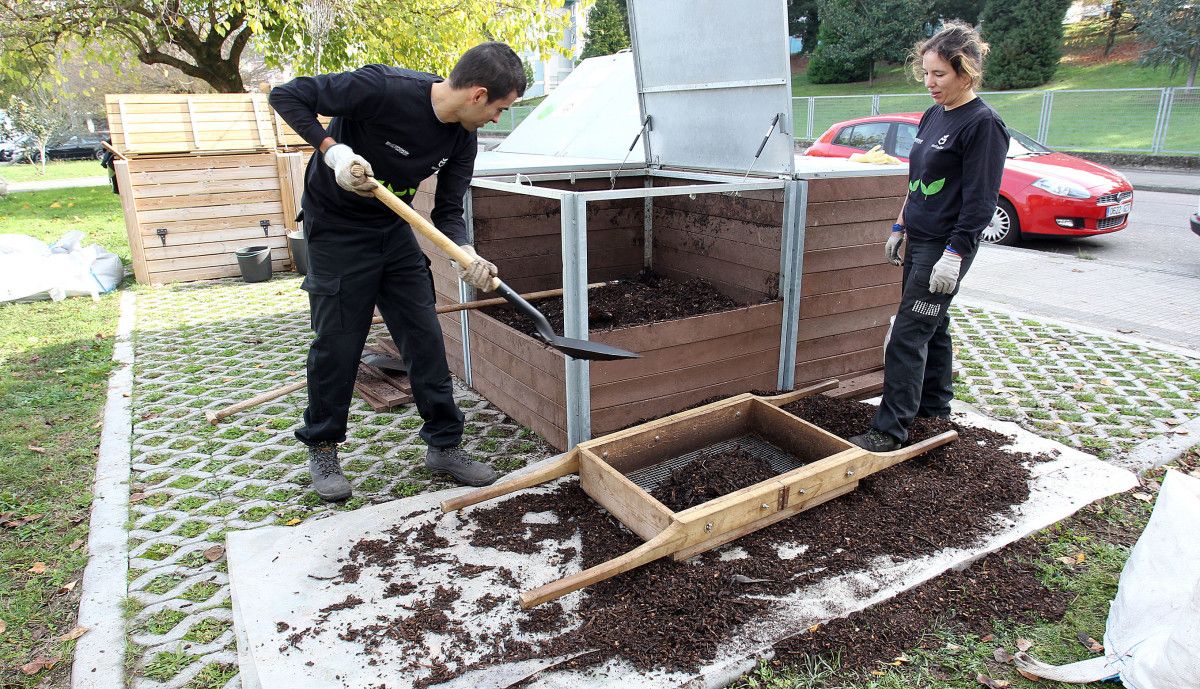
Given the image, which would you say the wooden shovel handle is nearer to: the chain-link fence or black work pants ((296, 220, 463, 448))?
black work pants ((296, 220, 463, 448))

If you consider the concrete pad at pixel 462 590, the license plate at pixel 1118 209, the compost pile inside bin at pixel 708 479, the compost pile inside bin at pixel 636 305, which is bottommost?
the concrete pad at pixel 462 590

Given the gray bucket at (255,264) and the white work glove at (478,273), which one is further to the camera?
the gray bucket at (255,264)

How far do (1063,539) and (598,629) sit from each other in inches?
76.7

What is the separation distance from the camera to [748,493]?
276cm

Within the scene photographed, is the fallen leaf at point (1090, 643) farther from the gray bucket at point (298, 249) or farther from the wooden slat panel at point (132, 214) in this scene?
the wooden slat panel at point (132, 214)

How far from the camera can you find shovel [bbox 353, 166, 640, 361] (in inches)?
112

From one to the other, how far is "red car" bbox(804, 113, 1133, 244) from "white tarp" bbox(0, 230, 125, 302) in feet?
29.2

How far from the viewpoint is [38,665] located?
2414 mm

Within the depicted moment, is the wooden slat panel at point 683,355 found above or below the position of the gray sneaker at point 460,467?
above

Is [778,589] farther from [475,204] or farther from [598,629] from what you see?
[475,204]

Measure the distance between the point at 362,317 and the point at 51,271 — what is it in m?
5.73

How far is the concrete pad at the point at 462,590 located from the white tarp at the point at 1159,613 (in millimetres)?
501

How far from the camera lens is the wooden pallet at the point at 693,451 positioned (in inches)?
101

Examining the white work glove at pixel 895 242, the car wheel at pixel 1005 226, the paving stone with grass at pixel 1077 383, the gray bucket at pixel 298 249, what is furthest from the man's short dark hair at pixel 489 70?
the car wheel at pixel 1005 226
